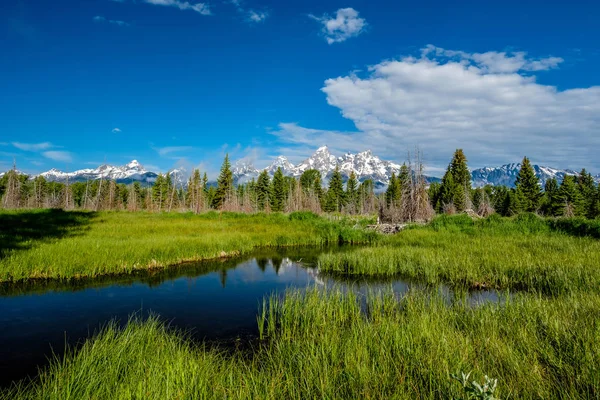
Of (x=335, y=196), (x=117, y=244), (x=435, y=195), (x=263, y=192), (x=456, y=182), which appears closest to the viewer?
(x=117, y=244)

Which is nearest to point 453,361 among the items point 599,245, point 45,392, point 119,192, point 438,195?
point 45,392

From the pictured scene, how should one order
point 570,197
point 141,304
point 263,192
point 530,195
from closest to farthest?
point 141,304 < point 570,197 < point 530,195 < point 263,192

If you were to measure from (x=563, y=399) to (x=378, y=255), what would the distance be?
11.1 meters

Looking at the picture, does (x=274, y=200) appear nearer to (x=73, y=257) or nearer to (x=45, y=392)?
(x=73, y=257)

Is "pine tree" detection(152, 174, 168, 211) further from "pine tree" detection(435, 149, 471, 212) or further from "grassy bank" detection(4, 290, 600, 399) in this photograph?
"grassy bank" detection(4, 290, 600, 399)

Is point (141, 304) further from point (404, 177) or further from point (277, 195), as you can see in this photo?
point (277, 195)

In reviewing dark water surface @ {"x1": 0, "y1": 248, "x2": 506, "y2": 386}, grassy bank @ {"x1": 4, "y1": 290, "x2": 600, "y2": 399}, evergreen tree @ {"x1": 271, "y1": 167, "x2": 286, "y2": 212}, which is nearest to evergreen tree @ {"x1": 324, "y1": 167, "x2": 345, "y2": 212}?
evergreen tree @ {"x1": 271, "y1": 167, "x2": 286, "y2": 212}

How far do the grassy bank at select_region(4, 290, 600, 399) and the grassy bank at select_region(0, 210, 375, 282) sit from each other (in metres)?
8.14

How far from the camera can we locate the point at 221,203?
7419 centimetres

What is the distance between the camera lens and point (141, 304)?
8.91 metres

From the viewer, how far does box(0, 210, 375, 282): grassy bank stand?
439 inches

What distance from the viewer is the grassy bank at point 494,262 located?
32.0 ft

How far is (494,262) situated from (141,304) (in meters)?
12.3

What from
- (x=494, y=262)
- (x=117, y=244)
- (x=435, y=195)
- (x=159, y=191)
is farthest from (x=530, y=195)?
(x=159, y=191)
